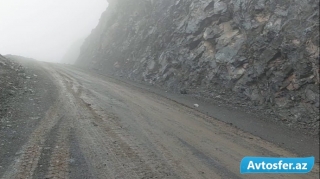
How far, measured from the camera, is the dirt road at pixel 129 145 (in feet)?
17.1

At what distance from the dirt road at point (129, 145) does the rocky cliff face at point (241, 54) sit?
3.03 metres

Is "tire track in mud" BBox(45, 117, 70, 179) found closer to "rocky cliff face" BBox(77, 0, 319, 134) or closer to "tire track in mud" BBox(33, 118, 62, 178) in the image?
"tire track in mud" BBox(33, 118, 62, 178)

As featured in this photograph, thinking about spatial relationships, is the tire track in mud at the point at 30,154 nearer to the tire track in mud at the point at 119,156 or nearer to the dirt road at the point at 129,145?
the dirt road at the point at 129,145

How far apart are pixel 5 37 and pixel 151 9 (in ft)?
466

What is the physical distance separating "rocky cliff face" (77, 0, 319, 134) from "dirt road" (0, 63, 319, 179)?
303 cm

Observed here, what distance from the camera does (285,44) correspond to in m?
11.4

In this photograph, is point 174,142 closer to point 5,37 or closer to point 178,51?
point 178,51

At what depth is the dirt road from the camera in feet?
17.1

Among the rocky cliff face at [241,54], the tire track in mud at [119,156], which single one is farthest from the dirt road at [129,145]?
the rocky cliff face at [241,54]

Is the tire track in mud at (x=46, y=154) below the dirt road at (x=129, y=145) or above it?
below

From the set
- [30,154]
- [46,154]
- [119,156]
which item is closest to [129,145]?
[119,156]

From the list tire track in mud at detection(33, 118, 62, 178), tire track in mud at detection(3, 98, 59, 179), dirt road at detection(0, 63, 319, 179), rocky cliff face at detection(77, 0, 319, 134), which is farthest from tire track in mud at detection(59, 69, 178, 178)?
rocky cliff face at detection(77, 0, 319, 134)

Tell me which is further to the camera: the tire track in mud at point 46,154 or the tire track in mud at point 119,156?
the tire track in mud at point 119,156

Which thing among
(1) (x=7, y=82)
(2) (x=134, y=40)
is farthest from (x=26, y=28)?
(1) (x=7, y=82)
